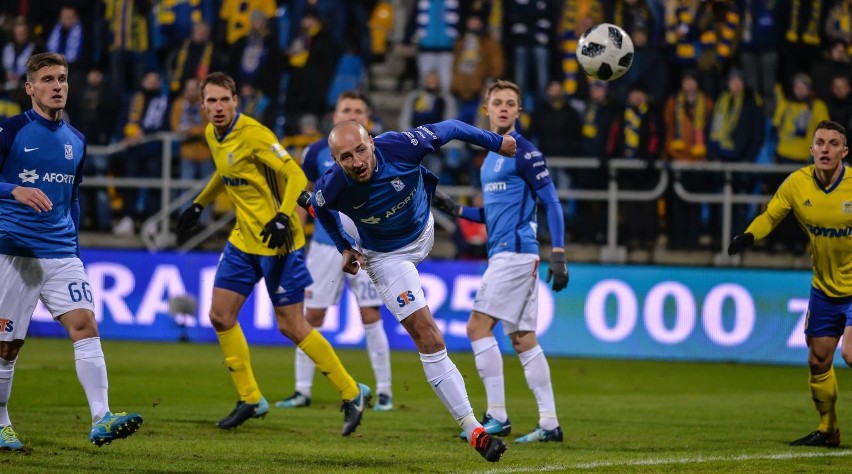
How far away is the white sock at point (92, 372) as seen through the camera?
7.68m

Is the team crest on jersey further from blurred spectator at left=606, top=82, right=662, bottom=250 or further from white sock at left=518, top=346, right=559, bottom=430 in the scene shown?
blurred spectator at left=606, top=82, right=662, bottom=250

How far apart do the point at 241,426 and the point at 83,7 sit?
40.3ft

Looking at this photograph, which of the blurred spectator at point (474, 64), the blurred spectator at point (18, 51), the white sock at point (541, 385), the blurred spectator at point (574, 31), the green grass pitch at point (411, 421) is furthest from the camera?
the blurred spectator at point (18, 51)

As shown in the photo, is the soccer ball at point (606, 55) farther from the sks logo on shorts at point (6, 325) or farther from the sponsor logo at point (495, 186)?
the sks logo on shorts at point (6, 325)

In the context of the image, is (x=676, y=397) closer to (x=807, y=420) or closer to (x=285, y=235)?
(x=807, y=420)

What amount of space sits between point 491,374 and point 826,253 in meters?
2.59

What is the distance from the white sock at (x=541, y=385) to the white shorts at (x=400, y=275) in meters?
1.67

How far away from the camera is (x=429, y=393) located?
12469 mm

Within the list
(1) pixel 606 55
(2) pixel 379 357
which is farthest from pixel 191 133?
(1) pixel 606 55

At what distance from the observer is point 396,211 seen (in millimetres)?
7809

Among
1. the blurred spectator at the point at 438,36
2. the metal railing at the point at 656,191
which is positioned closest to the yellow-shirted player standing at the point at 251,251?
the metal railing at the point at 656,191

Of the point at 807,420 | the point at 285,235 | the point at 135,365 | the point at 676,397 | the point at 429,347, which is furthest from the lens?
the point at 135,365

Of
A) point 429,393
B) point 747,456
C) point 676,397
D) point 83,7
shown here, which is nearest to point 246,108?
point 83,7

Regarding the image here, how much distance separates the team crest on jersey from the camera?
7.67 metres
